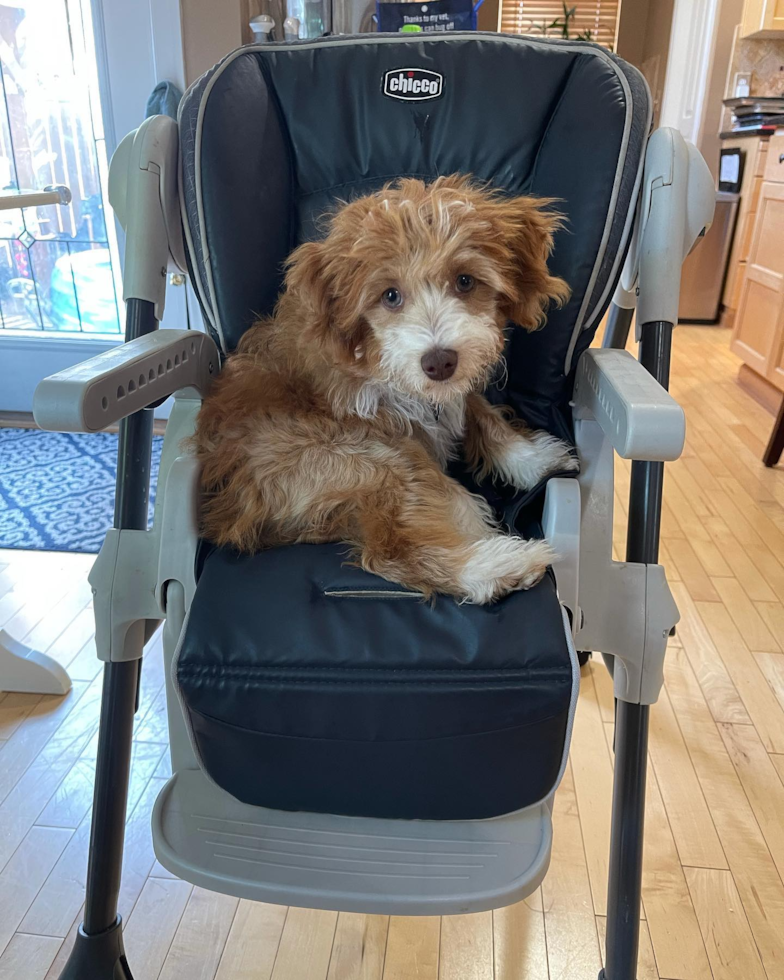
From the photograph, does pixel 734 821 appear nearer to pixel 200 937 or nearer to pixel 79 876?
pixel 200 937

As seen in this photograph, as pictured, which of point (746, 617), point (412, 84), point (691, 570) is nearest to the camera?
point (412, 84)

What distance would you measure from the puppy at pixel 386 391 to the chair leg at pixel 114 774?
0.13 metres

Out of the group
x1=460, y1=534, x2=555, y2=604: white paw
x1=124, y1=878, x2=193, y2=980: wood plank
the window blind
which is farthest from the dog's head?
the window blind

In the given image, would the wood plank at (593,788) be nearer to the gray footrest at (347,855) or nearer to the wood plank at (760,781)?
the wood plank at (760,781)

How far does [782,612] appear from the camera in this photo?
7.44 feet

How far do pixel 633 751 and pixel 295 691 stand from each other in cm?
54

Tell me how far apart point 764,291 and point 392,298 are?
3.44 metres

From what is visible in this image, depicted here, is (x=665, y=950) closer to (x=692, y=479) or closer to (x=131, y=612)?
(x=131, y=612)

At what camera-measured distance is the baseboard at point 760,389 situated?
12.6 feet

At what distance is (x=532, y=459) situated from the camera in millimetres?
1298

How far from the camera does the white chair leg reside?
1.89 m

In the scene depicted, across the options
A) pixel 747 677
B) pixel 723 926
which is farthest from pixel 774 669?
pixel 723 926

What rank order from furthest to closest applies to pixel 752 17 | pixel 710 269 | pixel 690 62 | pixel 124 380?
pixel 690 62 < pixel 710 269 < pixel 752 17 < pixel 124 380

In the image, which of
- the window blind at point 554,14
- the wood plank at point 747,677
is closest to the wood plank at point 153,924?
the wood plank at point 747,677
